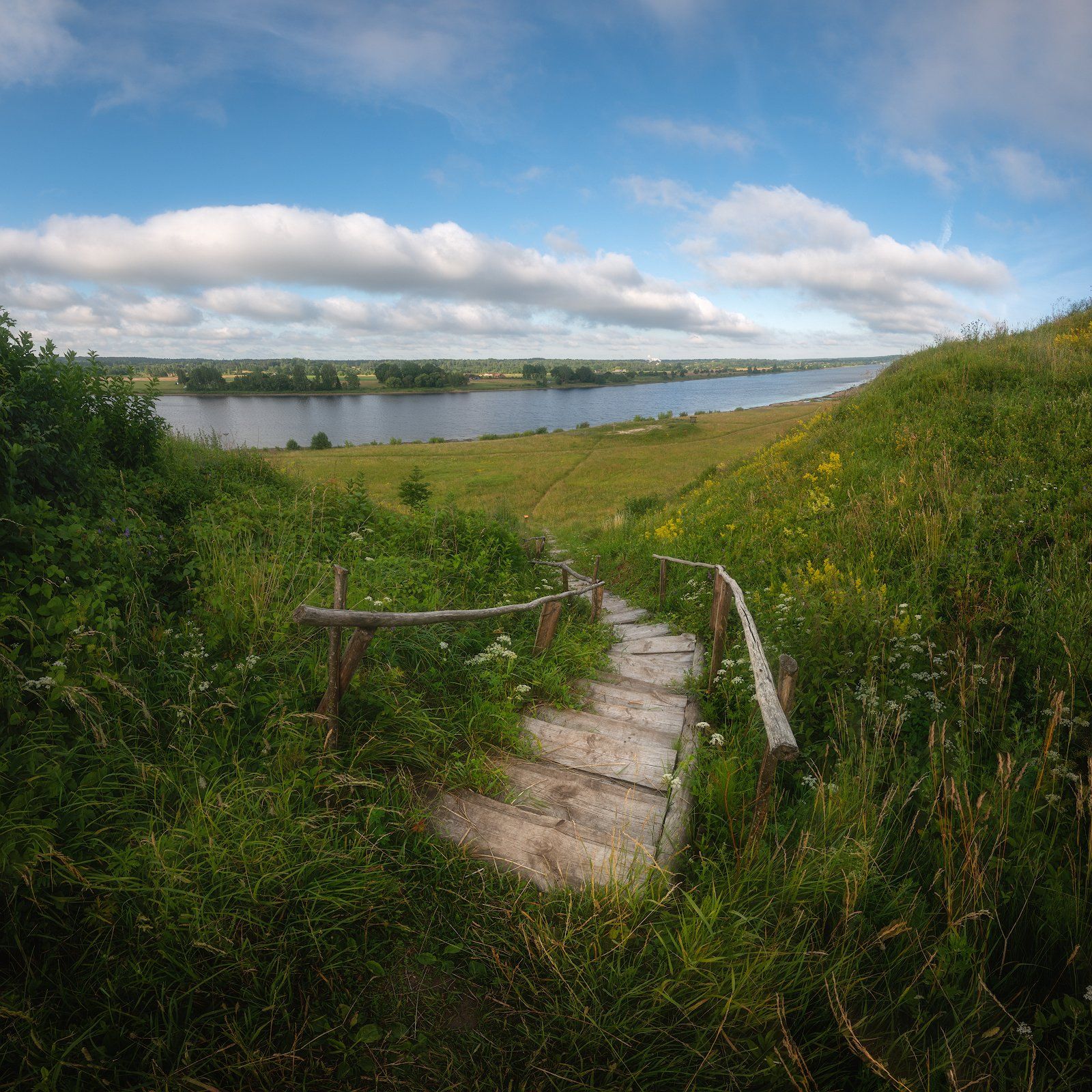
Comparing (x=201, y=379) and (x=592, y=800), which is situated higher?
(x=201, y=379)

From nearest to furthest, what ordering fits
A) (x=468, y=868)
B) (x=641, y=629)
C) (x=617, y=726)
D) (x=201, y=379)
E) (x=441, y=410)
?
(x=468, y=868)
(x=617, y=726)
(x=641, y=629)
(x=201, y=379)
(x=441, y=410)

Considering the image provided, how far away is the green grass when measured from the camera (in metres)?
1.87

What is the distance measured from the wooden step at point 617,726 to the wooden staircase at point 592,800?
10mm

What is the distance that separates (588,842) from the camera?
112 inches

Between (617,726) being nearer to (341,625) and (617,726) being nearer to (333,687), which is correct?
(333,687)

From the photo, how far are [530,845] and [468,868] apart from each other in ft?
1.10

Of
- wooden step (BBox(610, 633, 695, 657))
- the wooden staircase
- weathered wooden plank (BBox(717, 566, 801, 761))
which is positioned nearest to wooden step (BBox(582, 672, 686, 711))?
the wooden staircase

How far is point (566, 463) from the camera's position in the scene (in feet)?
135

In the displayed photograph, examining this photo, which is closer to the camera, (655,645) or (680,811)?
(680,811)

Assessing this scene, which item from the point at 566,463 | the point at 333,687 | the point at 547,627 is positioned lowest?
the point at 547,627

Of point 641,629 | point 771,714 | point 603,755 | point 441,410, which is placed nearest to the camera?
point 771,714

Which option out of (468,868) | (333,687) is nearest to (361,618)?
(333,687)

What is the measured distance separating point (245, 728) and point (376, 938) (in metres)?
1.44

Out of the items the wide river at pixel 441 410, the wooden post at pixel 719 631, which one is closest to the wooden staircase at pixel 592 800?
the wooden post at pixel 719 631
